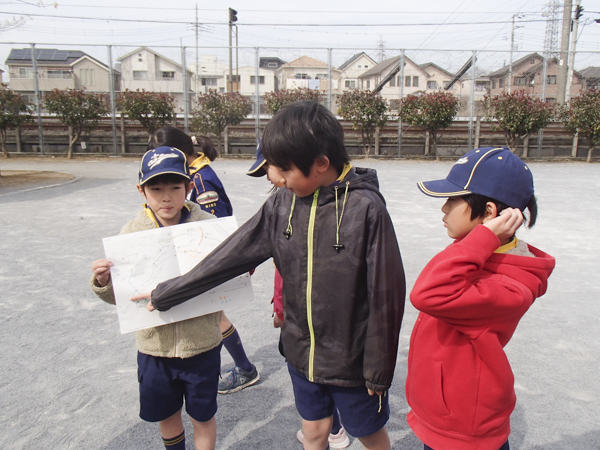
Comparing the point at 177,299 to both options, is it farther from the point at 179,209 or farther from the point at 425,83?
the point at 425,83

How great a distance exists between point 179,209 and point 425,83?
16556 millimetres

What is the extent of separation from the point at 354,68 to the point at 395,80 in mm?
1716

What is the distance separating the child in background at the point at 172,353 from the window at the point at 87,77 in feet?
56.1

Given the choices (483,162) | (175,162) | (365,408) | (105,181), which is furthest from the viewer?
(105,181)

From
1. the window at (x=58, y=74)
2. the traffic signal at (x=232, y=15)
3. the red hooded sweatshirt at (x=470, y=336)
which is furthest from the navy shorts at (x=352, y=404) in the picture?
the traffic signal at (x=232, y=15)

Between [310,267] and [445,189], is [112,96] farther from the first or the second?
[445,189]

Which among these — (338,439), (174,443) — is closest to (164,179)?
(174,443)

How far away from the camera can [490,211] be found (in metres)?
1.47

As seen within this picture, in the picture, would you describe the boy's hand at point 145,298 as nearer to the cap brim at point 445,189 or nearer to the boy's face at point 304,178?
the boy's face at point 304,178

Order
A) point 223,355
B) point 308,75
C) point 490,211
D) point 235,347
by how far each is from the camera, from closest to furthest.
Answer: point 490,211, point 235,347, point 223,355, point 308,75

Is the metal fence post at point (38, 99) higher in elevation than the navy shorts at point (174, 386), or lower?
higher

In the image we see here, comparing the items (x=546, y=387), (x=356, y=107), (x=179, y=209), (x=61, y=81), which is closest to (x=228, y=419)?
(x=179, y=209)

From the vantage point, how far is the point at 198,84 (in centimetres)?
1702

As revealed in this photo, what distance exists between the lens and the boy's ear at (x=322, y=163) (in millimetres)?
1566
